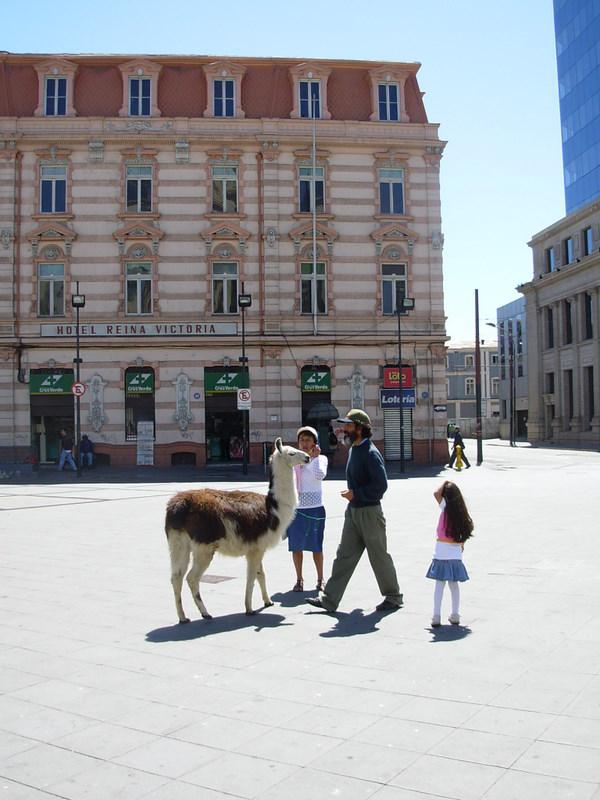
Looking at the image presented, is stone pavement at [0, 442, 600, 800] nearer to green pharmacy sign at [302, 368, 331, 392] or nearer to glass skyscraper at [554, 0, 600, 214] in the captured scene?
green pharmacy sign at [302, 368, 331, 392]

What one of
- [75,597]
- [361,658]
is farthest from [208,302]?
[361,658]

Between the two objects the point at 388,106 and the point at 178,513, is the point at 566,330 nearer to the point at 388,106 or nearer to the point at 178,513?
the point at 388,106

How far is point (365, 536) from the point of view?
356 inches

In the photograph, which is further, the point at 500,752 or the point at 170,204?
the point at 170,204

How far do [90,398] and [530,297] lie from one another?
5282 cm

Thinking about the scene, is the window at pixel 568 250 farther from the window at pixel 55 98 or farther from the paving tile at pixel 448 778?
the paving tile at pixel 448 778

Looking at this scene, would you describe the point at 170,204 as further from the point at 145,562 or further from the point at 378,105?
the point at 145,562

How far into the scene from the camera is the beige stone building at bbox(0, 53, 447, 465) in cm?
3666

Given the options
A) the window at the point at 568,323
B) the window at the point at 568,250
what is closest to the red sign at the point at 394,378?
the window at the point at 568,323

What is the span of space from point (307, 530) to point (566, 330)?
66.7 meters

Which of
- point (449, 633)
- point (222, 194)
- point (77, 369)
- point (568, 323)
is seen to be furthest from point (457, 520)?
point (568, 323)

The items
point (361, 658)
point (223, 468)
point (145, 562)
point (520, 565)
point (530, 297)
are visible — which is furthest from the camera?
point (530, 297)

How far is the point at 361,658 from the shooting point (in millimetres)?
7188

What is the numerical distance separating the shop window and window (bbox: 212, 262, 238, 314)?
4213mm
